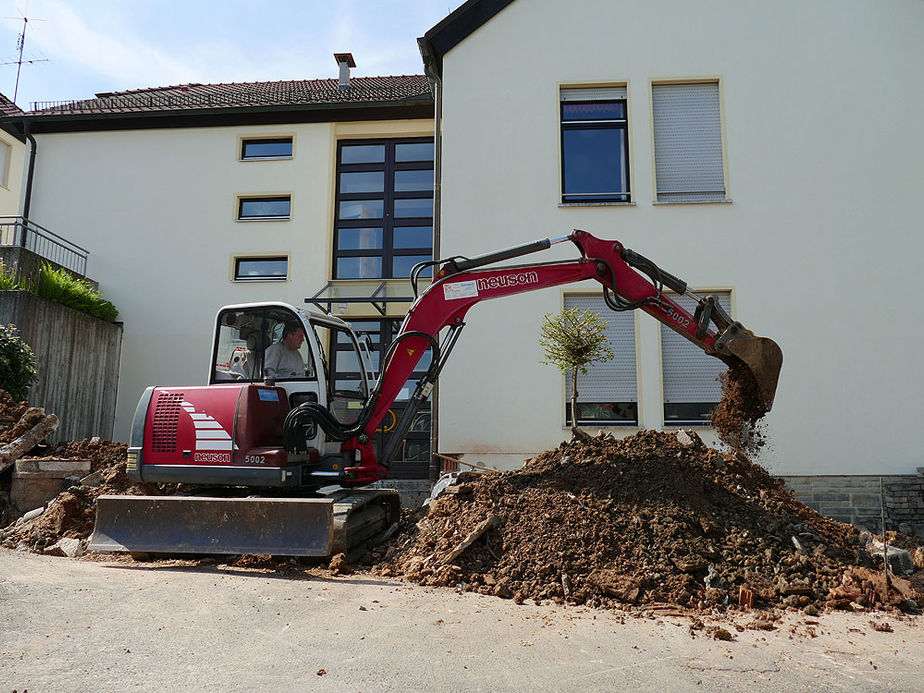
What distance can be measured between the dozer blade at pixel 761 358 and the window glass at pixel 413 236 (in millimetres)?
→ 8385

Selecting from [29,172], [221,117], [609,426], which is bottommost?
[609,426]

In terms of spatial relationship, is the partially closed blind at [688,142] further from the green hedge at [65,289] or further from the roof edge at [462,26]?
the green hedge at [65,289]

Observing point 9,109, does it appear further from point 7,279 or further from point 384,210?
point 384,210

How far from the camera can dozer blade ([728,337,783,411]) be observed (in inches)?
274

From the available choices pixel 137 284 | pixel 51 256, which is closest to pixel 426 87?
pixel 137 284


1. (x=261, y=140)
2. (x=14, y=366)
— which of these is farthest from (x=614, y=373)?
(x=261, y=140)

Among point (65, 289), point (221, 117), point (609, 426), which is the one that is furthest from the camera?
point (221, 117)

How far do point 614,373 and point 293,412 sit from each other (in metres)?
5.82

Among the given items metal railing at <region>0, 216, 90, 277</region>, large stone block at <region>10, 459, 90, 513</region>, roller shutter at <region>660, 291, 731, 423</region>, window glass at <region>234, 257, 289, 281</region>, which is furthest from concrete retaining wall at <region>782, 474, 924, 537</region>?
metal railing at <region>0, 216, 90, 277</region>

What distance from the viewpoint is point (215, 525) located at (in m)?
6.38

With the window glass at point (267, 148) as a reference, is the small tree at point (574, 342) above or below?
below

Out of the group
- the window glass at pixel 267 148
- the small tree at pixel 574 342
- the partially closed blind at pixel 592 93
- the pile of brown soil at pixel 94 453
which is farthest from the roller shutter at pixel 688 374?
the window glass at pixel 267 148

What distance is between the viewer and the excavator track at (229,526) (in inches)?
242

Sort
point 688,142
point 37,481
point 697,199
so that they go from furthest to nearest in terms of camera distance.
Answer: point 688,142 < point 697,199 < point 37,481
